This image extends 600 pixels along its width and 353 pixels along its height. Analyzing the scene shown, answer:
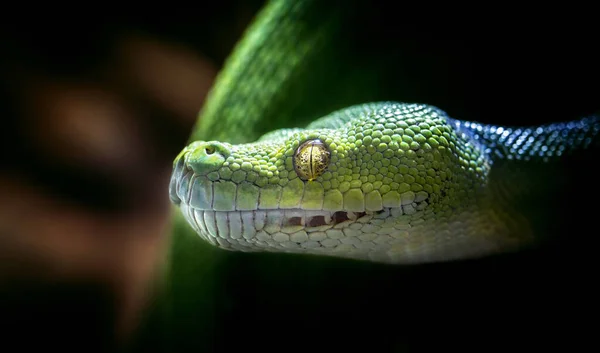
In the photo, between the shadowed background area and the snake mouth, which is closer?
the snake mouth

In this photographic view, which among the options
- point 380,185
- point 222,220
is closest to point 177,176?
point 222,220

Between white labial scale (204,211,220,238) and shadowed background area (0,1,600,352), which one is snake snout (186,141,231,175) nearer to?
white labial scale (204,211,220,238)

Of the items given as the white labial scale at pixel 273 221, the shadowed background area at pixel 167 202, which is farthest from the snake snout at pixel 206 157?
the shadowed background area at pixel 167 202

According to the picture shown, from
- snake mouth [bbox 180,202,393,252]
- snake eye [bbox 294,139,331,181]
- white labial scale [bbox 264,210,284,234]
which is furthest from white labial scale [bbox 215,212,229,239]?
snake eye [bbox 294,139,331,181]

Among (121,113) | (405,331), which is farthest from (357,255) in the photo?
(121,113)

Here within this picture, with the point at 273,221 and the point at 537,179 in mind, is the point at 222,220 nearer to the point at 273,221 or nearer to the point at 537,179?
the point at 273,221

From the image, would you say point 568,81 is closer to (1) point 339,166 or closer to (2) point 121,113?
(1) point 339,166

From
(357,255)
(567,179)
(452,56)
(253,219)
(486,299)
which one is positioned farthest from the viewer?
(452,56)
